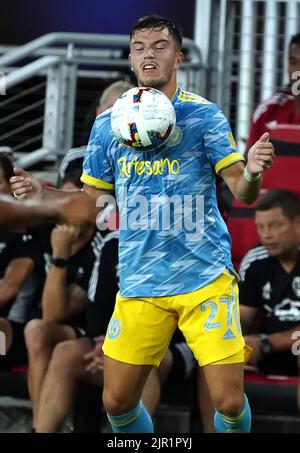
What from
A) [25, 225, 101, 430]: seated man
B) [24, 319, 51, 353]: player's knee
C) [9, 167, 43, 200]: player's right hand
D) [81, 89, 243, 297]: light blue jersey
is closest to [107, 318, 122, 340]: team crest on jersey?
[81, 89, 243, 297]: light blue jersey

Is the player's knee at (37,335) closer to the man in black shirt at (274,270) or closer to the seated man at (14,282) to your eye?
the seated man at (14,282)

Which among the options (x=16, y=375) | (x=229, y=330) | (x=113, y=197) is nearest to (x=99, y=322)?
(x=16, y=375)

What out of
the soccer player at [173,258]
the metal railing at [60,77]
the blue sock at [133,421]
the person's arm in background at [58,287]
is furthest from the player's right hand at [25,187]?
the metal railing at [60,77]

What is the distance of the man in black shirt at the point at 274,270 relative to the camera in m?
6.73

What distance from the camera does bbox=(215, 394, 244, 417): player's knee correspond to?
5.06 m

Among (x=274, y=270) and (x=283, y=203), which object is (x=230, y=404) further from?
(x=283, y=203)

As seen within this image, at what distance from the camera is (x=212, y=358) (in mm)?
5094

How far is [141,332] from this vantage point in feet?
17.1

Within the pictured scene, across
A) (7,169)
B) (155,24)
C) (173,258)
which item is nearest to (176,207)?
(173,258)

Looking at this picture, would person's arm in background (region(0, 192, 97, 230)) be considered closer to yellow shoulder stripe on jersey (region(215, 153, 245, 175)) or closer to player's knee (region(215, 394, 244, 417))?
yellow shoulder stripe on jersey (region(215, 153, 245, 175))

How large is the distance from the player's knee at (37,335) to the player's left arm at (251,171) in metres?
1.95

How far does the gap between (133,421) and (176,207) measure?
106cm
